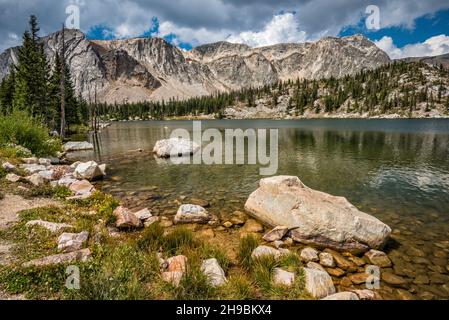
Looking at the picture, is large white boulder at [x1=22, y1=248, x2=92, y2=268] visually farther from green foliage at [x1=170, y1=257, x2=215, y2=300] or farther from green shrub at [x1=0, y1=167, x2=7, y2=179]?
green shrub at [x1=0, y1=167, x2=7, y2=179]

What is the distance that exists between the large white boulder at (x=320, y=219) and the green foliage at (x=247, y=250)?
2.22 metres

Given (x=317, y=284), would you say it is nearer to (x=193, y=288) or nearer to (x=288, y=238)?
(x=193, y=288)

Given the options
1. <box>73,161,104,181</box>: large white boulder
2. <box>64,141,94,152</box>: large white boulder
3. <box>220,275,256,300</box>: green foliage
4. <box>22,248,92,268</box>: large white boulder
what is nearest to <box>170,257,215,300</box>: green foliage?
<box>220,275,256,300</box>: green foliage

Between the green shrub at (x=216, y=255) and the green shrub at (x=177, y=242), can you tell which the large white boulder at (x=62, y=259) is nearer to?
the green shrub at (x=177, y=242)

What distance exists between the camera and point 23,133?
22.1m

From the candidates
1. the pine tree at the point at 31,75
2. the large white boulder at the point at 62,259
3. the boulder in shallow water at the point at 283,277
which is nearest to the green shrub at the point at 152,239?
the large white boulder at the point at 62,259

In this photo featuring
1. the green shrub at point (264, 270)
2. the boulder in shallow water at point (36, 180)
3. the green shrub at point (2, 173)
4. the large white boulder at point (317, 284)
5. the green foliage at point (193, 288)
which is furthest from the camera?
the boulder in shallow water at point (36, 180)

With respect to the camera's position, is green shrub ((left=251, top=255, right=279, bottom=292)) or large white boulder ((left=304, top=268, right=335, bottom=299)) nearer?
large white boulder ((left=304, top=268, right=335, bottom=299))

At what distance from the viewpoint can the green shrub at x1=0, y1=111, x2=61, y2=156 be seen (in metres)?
20.8

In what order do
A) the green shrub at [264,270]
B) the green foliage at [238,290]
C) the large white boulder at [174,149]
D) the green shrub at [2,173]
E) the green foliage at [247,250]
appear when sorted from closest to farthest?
the green foliage at [238,290] < the green shrub at [264,270] < the green foliage at [247,250] < the green shrub at [2,173] < the large white boulder at [174,149]

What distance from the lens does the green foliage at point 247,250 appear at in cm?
766

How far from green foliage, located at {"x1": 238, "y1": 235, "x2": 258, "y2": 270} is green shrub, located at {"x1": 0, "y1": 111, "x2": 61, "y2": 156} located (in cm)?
2278
